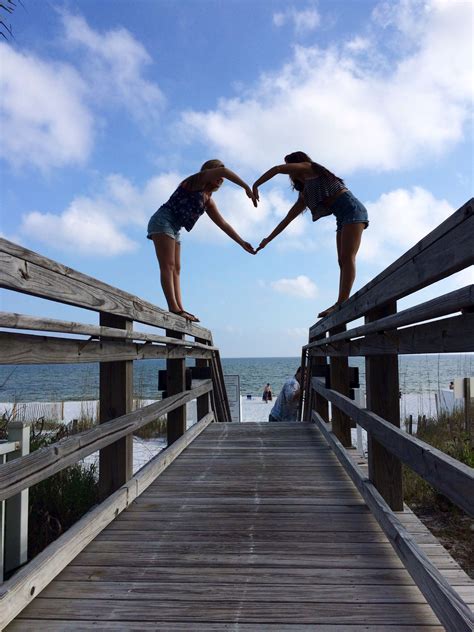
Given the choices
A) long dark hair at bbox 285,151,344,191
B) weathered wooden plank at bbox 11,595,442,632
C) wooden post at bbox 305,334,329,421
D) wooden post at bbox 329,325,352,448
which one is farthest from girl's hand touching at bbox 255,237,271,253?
weathered wooden plank at bbox 11,595,442,632

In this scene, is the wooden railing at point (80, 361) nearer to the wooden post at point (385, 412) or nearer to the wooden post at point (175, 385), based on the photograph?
the wooden post at point (175, 385)

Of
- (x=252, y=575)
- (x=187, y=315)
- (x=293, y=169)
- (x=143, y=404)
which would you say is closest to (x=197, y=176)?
(x=293, y=169)

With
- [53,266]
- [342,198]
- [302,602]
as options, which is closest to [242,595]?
[302,602]

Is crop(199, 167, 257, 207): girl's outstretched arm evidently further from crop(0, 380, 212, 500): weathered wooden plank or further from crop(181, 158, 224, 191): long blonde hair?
crop(0, 380, 212, 500): weathered wooden plank

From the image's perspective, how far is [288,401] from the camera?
26.7 ft

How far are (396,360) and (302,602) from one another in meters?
1.29

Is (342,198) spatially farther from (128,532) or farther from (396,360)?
(128,532)

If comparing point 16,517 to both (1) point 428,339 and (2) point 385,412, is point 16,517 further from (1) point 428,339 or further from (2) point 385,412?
(1) point 428,339

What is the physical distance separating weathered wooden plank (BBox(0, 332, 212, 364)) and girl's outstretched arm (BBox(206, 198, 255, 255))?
8.36 feet

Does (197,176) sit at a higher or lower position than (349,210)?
higher

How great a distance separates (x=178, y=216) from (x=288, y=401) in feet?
14.3

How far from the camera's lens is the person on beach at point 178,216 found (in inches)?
182

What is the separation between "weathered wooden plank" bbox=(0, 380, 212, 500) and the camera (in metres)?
1.50

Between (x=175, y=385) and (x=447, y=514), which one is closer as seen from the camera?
(x=175, y=385)
